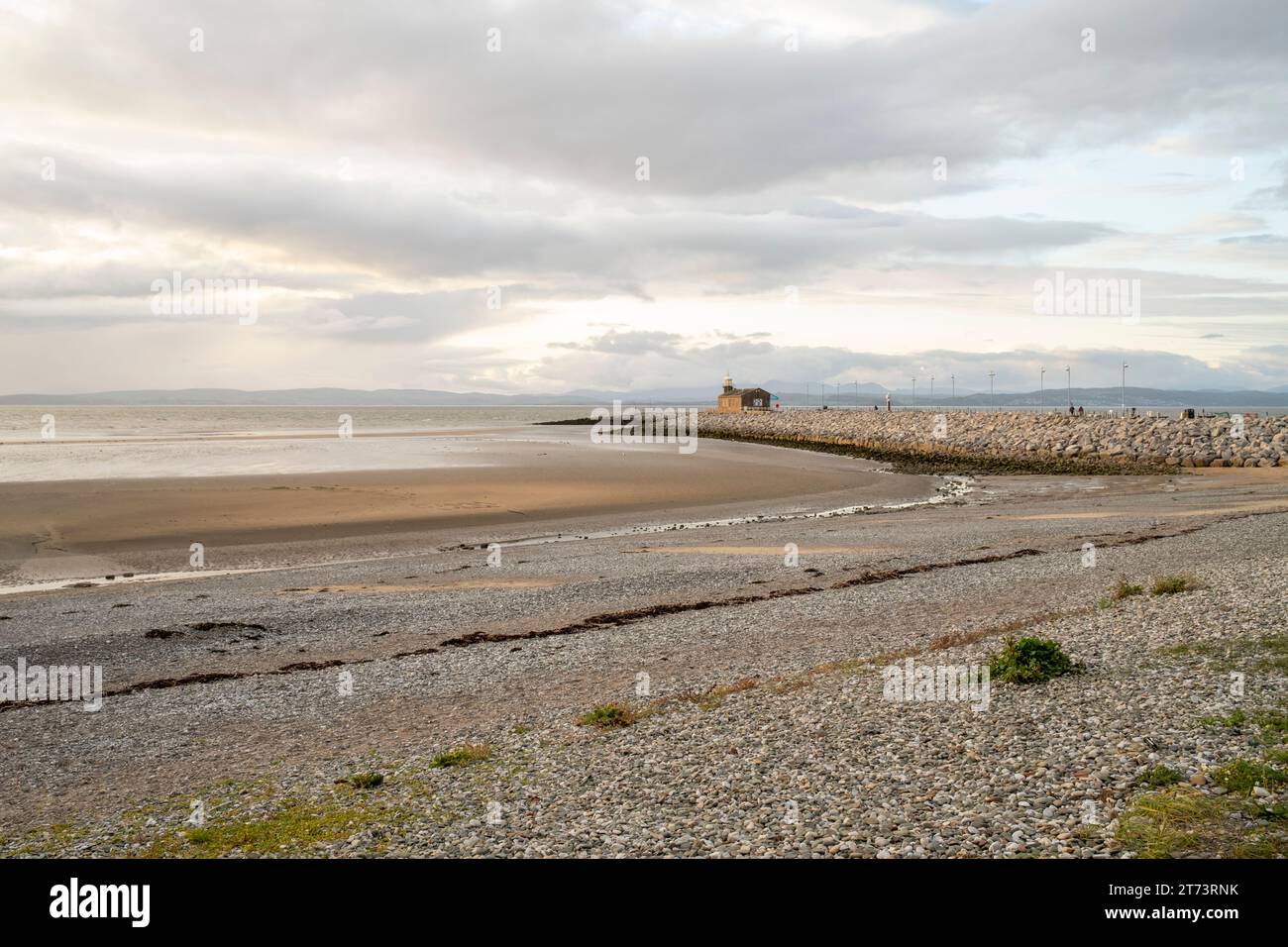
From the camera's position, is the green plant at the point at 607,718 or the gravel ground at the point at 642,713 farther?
the green plant at the point at 607,718

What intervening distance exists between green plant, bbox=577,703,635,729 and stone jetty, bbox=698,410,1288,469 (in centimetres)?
5119

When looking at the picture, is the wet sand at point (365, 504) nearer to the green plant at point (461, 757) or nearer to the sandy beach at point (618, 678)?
the sandy beach at point (618, 678)

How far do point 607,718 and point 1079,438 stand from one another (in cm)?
6315

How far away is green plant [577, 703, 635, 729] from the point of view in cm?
1090

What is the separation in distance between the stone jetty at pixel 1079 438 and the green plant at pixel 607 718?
168 ft

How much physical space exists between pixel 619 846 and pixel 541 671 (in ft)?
23.4

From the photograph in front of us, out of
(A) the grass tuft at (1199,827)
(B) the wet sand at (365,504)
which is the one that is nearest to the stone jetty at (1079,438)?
(B) the wet sand at (365,504)

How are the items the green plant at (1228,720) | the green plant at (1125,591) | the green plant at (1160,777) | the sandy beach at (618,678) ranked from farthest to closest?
the green plant at (1125,591) < the green plant at (1228,720) < the sandy beach at (618,678) < the green plant at (1160,777)

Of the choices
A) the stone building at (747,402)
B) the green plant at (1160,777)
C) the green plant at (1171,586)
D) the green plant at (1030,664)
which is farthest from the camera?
the stone building at (747,402)

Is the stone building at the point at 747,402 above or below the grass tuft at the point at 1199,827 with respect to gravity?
above

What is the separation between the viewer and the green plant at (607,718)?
35.8 ft

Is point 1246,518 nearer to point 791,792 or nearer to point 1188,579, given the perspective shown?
point 1188,579

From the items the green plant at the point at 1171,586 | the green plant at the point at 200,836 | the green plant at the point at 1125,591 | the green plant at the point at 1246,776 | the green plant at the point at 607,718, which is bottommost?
the green plant at the point at 200,836

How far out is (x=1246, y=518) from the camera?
2881 centimetres
